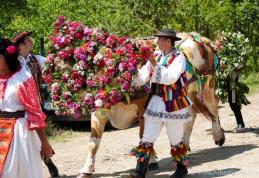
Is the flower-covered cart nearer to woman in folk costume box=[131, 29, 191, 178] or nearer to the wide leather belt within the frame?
woman in folk costume box=[131, 29, 191, 178]

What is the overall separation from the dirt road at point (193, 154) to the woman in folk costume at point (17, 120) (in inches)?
120

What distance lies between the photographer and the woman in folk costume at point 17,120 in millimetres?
5152

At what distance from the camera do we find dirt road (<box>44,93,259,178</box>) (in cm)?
806

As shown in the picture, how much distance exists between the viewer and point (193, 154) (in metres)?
9.55

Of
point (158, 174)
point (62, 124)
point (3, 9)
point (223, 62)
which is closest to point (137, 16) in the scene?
point (3, 9)

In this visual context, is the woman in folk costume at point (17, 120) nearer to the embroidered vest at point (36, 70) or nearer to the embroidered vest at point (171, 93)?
the embroidered vest at point (171, 93)

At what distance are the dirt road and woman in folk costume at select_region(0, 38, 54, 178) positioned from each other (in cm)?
305

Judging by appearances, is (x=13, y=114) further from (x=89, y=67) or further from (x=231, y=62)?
(x=231, y=62)

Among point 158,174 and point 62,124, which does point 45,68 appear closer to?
point 158,174

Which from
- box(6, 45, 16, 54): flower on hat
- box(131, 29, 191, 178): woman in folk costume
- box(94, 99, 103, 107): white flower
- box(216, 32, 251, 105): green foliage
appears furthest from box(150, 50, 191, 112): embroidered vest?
box(216, 32, 251, 105): green foliage

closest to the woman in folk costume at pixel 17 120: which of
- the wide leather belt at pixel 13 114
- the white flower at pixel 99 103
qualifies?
the wide leather belt at pixel 13 114

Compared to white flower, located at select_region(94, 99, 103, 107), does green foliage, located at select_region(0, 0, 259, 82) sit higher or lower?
higher

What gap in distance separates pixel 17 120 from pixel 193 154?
4836 millimetres

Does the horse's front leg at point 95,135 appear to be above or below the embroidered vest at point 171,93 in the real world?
below
